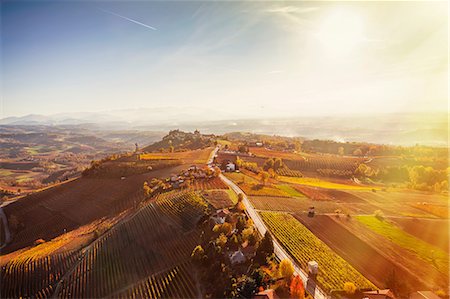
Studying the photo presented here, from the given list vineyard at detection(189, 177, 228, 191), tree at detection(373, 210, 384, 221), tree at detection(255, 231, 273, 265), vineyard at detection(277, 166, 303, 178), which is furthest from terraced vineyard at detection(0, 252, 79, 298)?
vineyard at detection(277, 166, 303, 178)

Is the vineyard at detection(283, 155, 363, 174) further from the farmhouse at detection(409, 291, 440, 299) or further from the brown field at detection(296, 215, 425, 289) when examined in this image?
the farmhouse at detection(409, 291, 440, 299)

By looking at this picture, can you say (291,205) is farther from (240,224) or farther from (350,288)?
(350,288)

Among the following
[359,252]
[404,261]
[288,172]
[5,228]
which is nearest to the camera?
[404,261]

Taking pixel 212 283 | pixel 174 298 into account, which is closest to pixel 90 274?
pixel 174 298

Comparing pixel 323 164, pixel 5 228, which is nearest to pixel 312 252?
pixel 323 164

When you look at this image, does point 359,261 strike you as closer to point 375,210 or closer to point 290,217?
point 290,217

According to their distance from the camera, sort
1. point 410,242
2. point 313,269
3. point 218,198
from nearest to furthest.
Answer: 1. point 313,269
2. point 410,242
3. point 218,198

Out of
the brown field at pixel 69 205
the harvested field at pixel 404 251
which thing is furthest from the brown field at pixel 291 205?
the brown field at pixel 69 205
